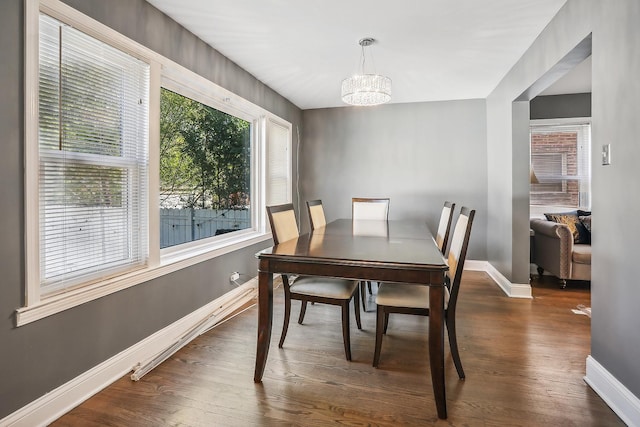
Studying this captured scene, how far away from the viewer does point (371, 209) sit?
3986 millimetres

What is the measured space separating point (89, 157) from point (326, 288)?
159 cm

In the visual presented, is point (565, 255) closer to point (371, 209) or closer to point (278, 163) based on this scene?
point (371, 209)

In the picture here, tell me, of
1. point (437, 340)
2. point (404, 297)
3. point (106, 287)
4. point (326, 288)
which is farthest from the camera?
point (326, 288)

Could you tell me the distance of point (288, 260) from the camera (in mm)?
1865

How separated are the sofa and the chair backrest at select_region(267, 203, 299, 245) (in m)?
2.92

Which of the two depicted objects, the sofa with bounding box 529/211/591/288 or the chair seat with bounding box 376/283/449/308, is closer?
the chair seat with bounding box 376/283/449/308

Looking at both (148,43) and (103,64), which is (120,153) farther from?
(148,43)

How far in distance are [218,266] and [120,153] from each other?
4.37 feet

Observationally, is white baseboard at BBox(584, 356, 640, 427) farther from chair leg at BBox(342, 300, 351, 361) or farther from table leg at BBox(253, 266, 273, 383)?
table leg at BBox(253, 266, 273, 383)

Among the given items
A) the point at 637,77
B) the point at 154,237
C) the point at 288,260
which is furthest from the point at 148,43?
the point at 637,77

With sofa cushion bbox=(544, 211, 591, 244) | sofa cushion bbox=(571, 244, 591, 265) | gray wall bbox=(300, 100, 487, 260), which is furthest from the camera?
gray wall bbox=(300, 100, 487, 260)

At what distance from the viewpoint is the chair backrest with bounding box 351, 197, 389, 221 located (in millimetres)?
3932

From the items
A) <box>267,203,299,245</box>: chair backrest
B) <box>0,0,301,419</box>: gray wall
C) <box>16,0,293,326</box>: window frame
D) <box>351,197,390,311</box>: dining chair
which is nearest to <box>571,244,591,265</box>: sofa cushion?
<box>351,197,390,311</box>: dining chair

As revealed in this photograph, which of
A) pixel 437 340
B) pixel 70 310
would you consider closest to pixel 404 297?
pixel 437 340
